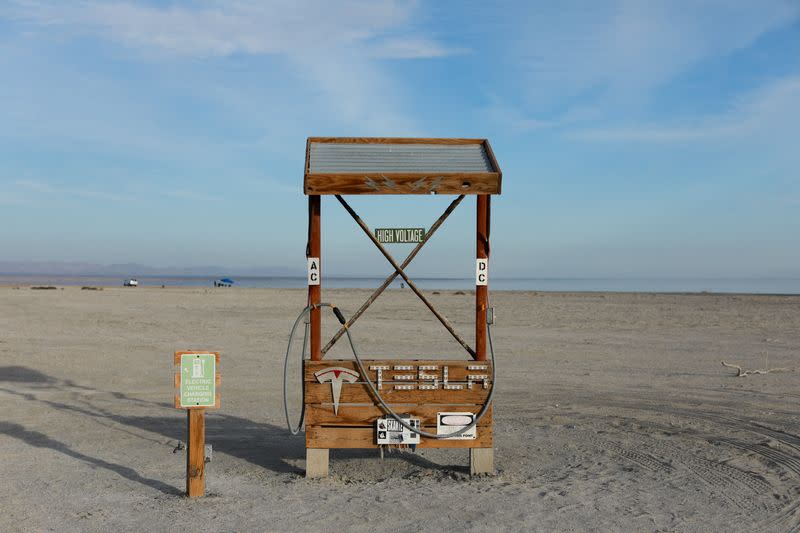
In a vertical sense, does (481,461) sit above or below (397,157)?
below

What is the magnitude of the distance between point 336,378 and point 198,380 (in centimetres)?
144

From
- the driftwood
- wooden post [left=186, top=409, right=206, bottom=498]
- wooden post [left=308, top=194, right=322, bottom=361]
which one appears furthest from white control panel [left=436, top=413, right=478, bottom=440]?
the driftwood

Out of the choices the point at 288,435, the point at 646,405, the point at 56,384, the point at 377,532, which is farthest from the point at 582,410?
the point at 56,384

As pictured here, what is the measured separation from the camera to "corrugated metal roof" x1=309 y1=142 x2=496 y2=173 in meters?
7.45

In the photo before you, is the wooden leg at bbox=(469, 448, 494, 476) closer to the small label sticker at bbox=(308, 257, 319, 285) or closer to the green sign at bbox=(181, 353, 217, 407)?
the small label sticker at bbox=(308, 257, 319, 285)

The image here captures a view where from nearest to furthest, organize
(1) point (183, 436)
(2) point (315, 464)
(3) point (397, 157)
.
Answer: (2) point (315, 464) → (3) point (397, 157) → (1) point (183, 436)

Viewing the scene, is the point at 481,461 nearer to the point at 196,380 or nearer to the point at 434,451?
the point at 434,451

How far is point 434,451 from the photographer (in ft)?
28.2

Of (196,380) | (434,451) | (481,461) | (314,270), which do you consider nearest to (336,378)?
(314,270)

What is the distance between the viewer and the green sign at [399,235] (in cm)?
736

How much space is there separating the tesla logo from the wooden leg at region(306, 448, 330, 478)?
0.46 m

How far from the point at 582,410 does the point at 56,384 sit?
9.60m

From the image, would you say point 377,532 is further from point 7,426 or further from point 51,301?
point 51,301

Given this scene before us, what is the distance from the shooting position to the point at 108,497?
261 inches
